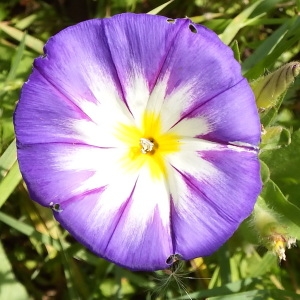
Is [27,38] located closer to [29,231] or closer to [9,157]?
[9,157]

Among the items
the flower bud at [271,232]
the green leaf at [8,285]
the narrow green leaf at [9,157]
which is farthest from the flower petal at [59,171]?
the green leaf at [8,285]

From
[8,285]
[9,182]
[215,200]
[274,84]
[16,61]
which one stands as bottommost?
[8,285]

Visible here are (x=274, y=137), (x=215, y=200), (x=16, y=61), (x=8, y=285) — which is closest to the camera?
(x=215, y=200)

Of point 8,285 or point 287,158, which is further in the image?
point 8,285

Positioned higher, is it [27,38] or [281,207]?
[27,38]

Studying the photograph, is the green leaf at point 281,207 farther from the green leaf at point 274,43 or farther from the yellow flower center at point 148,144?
the green leaf at point 274,43

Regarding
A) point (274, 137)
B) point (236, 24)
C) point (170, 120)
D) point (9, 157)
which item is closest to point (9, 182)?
point (9, 157)

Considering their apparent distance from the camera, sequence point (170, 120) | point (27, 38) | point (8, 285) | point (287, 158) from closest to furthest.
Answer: point (170, 120), point (287, 158), point (8, 285), point (27, 38)
